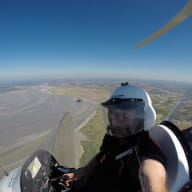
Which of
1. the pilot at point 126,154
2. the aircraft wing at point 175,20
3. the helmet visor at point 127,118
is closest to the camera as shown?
the pilot at point 126,154

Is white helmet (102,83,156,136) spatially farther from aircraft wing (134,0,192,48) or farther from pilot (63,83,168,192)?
aircraft wing (134,0,192,48)

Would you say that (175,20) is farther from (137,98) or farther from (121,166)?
(121,166)

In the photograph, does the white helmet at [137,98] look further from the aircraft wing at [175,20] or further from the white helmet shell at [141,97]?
the aircraft wing at [175,20]

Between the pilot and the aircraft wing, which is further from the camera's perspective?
the aircraft wing

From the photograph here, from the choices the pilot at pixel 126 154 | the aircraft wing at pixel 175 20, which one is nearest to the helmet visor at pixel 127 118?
the pilot at pixel 126 154

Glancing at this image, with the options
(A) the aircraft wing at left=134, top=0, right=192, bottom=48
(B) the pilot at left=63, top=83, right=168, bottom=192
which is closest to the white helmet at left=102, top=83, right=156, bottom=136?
(B) the pilot at left=63, top=83, right=168, bottom=192

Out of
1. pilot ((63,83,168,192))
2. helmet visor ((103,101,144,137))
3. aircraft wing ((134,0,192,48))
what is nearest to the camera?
pilot ((63,83,168,192))

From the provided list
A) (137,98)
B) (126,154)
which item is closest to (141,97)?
(137,98)

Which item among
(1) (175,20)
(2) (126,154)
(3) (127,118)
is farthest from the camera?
(1) (175,20)
